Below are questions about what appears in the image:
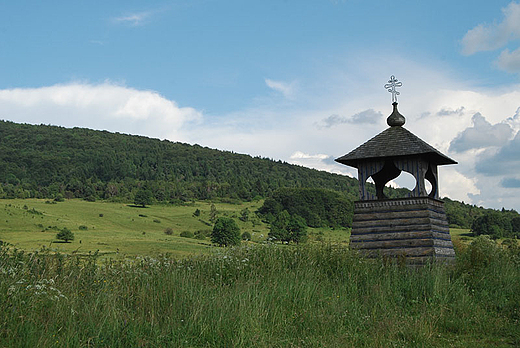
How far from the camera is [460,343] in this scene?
22.0ft

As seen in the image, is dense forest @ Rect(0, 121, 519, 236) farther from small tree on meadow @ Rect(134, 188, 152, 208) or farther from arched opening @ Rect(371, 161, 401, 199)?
arched opening @ Rect(371, 161, 401, 199)

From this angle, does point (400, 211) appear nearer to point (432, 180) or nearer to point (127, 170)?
point (432, 180)

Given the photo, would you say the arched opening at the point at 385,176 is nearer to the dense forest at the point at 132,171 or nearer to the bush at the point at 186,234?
the dense forest at the point at 132,171

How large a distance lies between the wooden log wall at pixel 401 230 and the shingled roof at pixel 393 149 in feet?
4.28

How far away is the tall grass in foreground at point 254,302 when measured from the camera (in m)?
5.73

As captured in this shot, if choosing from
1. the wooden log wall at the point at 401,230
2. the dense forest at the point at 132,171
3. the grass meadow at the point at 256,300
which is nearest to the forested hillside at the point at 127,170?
the dense forest at the point at 132,171

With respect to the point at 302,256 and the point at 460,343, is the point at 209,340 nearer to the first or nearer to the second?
the point at 460,343

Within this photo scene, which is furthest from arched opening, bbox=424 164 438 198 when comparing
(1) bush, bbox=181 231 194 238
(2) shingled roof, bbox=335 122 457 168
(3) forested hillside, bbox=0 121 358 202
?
(3) forested hillside, bbox=0 121 358 202

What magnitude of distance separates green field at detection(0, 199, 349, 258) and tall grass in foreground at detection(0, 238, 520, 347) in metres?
60.9

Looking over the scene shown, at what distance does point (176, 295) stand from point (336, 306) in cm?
261

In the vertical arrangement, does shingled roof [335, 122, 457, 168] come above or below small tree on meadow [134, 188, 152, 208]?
below

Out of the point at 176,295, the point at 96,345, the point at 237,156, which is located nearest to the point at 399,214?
the point at 176,295

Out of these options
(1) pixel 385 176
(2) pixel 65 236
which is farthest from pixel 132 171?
(1) pixel 385 176

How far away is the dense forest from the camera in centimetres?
13000
